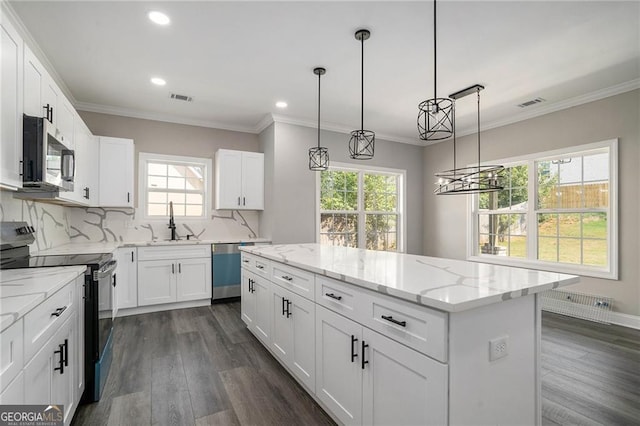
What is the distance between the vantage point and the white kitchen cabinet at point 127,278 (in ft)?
12.9

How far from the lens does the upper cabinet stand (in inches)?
189

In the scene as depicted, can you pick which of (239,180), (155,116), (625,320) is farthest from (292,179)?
(625,320)

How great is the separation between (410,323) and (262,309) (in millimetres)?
1856

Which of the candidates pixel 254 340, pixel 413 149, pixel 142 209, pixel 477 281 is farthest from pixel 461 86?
pixel 142 209

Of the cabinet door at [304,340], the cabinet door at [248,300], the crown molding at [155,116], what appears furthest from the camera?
the crown molding at [155,116]

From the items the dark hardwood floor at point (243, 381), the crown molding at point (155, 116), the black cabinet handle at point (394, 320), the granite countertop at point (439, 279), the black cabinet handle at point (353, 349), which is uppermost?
the crown molding at point (155, 116)

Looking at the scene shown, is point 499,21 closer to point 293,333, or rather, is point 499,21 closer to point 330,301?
point 330,301

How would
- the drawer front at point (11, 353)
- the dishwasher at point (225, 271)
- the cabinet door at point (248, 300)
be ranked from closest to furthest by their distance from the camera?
the drawer front at point (11, 353) → the cabinet door at point (248, 300) → the dishwasher at point (225, 271)

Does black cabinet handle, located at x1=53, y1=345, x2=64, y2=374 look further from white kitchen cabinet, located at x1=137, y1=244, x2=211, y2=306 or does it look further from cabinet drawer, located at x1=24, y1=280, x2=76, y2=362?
white kitchen cabinet, located at x1=137, y1=244, x2=211, y2=306

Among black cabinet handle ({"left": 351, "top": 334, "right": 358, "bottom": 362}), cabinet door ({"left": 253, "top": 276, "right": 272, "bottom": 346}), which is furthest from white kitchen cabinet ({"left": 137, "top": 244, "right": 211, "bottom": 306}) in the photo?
black cabinet handle ({"left": 351, "top": 334, "right": 358, "bottom": 362})

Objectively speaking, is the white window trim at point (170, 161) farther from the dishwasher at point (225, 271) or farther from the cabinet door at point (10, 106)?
the cabinet door at point (10, 106)

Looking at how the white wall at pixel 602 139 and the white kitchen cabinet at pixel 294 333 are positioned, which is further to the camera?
the white wall at pixel 602 139

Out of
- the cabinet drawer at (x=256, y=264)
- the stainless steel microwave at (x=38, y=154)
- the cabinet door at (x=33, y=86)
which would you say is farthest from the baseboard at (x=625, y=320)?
the cabinet door at (x=33, y=86)

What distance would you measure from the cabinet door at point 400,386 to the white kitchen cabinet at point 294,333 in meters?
0.56
